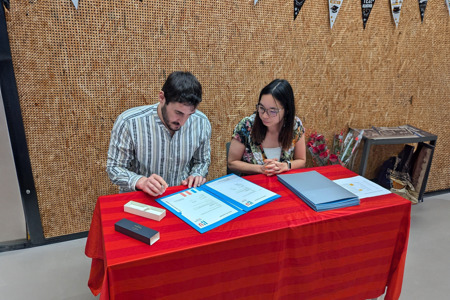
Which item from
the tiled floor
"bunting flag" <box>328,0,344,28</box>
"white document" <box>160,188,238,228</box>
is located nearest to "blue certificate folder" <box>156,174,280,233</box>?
"white document" <box>160,188,238,228</box>

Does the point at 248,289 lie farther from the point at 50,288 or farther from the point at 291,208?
the point at 50,288

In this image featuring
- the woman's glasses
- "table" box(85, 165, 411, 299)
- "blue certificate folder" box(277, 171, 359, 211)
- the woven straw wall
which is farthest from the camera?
the woven straw wall

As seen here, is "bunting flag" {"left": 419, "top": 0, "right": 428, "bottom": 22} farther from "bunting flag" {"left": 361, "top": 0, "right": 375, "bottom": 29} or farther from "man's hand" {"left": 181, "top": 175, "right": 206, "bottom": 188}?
"man's hand" {"left": 181, "top": 175, "right": 206, "bottom": 188}

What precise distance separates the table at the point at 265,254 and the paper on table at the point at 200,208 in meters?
0.04

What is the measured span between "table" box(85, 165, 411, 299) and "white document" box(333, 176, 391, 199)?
48mm

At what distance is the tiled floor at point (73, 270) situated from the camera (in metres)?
1.90

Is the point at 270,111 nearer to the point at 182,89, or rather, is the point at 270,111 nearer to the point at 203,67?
the point at 182,89

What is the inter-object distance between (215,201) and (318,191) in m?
0.52

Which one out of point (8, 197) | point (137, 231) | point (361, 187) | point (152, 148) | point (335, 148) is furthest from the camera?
point (335, 148)

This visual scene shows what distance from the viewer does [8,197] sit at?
2.24 metres

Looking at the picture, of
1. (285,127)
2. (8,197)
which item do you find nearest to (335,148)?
(285,127)

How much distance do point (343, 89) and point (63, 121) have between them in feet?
8.20

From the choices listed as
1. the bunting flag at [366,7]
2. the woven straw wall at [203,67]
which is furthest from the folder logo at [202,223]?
the bunting flag at [366,7]

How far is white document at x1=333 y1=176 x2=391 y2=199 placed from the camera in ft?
4.93
